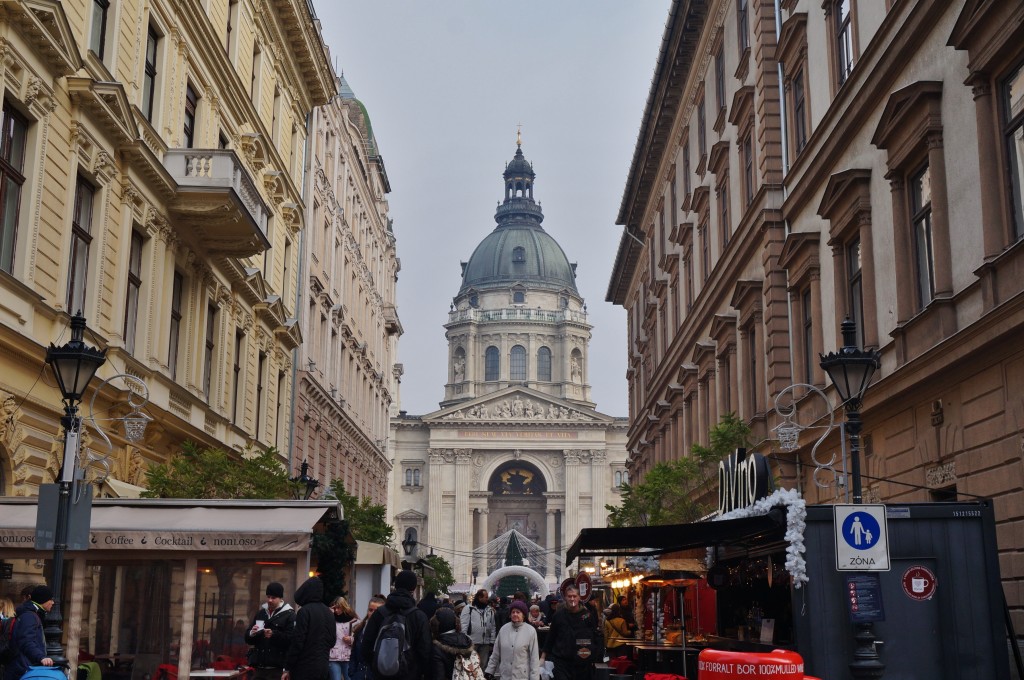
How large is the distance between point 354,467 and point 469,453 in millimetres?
51679

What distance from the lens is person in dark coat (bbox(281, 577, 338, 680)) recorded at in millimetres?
12641

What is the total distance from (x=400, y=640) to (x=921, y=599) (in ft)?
17.9

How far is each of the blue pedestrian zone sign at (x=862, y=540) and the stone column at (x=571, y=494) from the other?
93036 mm

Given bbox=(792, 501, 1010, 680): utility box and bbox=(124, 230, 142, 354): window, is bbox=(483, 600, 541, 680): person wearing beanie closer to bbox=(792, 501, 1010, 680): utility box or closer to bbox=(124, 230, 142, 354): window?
bbox=(792, 501, 1010, 680): utility box

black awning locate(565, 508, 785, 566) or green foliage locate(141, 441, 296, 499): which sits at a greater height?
green foliage locate(141, 441, 296, 499)

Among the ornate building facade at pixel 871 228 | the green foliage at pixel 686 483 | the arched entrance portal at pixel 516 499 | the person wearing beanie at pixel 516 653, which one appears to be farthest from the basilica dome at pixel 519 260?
the person wearing beanie at pixel 516 653

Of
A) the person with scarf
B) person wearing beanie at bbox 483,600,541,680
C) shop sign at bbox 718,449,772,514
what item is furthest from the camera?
the person with scarf

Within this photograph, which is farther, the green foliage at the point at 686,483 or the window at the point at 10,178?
the green foliage at the point at 686,483

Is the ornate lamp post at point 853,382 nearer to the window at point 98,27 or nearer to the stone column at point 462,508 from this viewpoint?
the window at point 98,27

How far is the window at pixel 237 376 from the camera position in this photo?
97.8 ft

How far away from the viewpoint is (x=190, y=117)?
85.1 ft

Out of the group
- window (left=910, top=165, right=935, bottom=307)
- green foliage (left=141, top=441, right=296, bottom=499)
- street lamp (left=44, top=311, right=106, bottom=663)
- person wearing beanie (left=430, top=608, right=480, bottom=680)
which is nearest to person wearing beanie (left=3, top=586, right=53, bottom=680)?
street lamp (left=44, top=311, right=106, bottom=663)

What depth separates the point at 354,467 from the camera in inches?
2218

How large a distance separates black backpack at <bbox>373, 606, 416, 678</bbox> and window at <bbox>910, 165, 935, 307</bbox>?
9.02 metres
